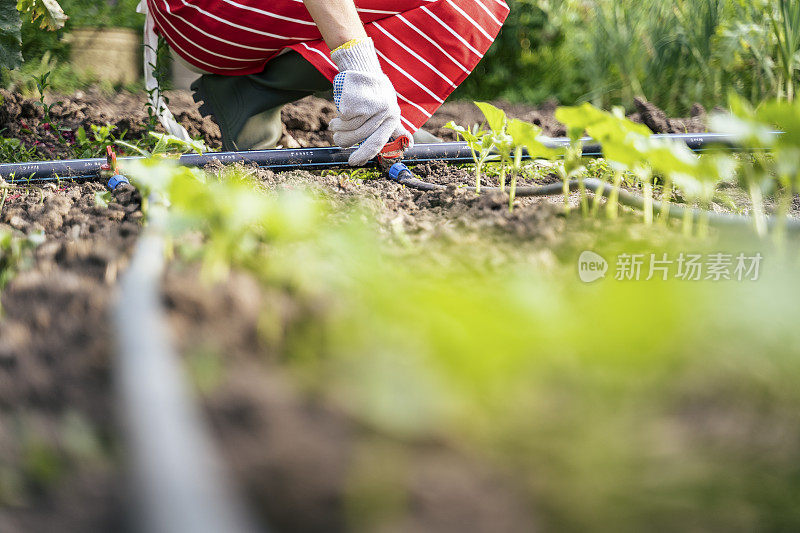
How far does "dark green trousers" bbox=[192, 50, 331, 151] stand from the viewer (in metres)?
2.15

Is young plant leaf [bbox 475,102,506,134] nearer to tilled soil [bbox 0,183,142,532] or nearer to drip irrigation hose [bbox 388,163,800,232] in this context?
drip irrigation hose [bbox 388,163,800,232]

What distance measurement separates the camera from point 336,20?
5.41ft

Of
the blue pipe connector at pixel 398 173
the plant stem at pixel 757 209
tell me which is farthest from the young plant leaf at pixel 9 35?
the plant stem at pixel 757 209

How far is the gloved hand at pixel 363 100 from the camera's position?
5.47 ft

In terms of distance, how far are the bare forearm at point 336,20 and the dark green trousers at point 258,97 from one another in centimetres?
45

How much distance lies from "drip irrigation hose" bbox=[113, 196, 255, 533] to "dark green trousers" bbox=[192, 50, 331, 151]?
1.79m

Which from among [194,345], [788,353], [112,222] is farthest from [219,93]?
[788,353]

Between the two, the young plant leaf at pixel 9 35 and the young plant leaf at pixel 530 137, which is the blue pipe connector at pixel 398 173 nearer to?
the young plant leaf at pixel 530 137

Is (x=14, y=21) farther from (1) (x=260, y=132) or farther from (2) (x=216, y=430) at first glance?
(2) (x=216, y=430)

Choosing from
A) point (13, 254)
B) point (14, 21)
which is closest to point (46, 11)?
point (14, 21)

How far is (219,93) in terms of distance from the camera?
7.60 feet

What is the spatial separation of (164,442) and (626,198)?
1.05 meters

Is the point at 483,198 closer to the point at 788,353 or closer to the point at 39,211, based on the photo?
the point at 788,353

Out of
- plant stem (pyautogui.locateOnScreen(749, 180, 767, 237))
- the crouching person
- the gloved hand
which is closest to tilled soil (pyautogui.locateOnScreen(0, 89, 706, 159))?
the crouching person
